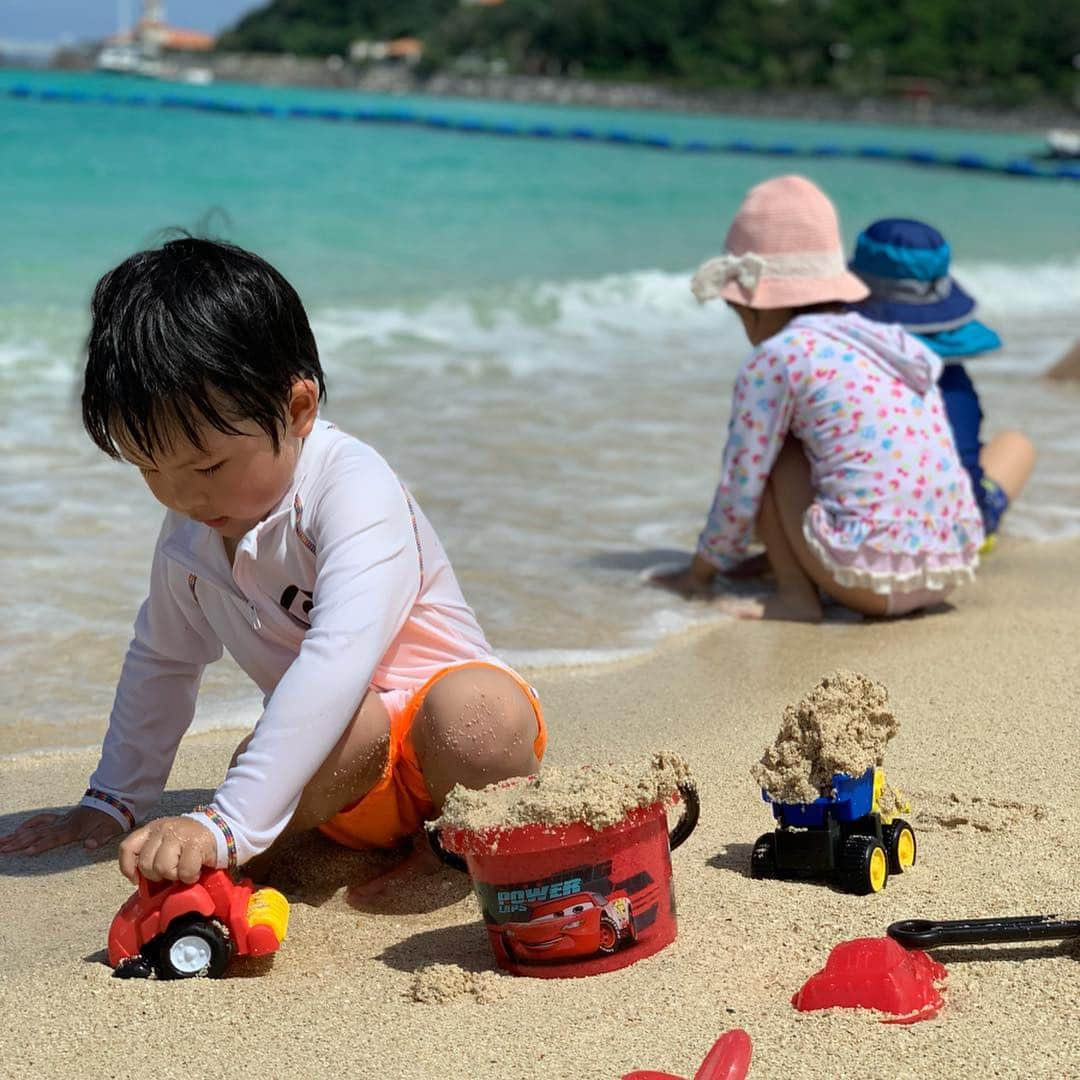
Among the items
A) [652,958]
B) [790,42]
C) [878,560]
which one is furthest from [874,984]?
[790,42]

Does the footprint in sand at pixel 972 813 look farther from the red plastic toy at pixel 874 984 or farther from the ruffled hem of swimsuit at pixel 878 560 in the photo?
the ruffled hem of swimsuit at pixel 878 560

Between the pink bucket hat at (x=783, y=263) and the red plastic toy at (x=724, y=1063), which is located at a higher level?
the pink bucket hat at (x=783, y=263)

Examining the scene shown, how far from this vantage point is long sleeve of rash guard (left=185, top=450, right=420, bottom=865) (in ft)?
6.24

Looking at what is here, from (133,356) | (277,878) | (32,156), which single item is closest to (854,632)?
(277,878)

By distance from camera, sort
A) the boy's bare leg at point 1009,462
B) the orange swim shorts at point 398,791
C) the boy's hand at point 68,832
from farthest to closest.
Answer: the boy's bare leg at point 1009,462, the boy's hand at point 68,832, the orange swim shorts at point 398,791

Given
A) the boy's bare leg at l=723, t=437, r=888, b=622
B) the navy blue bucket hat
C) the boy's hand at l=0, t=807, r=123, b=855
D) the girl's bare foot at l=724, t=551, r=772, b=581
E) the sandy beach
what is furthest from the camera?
the navy blue bucket hat

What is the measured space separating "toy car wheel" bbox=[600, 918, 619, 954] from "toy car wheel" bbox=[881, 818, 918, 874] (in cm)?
44

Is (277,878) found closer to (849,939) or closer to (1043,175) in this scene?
(849,939)

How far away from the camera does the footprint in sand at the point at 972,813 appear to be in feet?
7.46

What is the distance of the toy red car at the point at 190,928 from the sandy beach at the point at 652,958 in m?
0.04

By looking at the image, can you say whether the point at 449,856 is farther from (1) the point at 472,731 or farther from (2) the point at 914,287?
(2) the point at 914,287

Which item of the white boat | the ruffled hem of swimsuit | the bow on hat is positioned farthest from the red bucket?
the white boat

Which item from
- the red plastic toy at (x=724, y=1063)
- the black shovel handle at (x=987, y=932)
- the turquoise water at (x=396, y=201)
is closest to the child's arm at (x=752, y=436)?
the turquoise water at (x=396, y=201)

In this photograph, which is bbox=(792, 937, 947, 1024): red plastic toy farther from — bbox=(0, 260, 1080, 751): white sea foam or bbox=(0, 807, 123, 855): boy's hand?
bbox=(0, 260, 1080, 751): white sea foam
